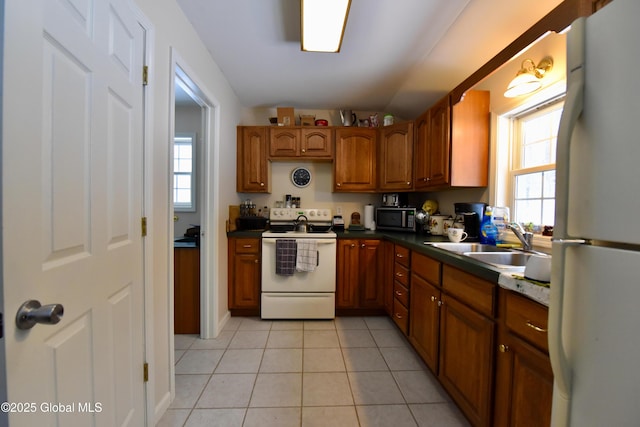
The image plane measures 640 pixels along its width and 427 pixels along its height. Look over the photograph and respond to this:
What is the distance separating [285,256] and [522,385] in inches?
74.4

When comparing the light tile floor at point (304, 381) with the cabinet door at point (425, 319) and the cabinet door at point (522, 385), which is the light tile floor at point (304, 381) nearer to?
the cabinet door at point (425, 319)

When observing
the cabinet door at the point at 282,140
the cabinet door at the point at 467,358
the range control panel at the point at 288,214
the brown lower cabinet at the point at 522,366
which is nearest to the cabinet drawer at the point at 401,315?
the cabinet door at the point at 467,358

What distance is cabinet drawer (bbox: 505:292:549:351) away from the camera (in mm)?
845

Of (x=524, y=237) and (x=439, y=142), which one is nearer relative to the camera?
(x=524, y=237)

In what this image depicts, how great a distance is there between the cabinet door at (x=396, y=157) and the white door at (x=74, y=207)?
7.81ft

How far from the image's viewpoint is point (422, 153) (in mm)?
2443

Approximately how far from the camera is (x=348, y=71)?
2252 millimetres

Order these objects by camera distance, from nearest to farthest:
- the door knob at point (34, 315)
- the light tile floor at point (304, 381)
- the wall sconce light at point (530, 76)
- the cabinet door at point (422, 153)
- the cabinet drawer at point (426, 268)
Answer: the door knob at point (34, 315) → the light tile floor at point (304, 381) → the wall sconce light at point (530, 76) → the cabinet drawer at point (426, 268) → the cabinet door at point (422, 153)

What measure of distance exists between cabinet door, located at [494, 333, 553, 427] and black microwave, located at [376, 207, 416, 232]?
164 centimetres

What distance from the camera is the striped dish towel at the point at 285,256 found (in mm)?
2414

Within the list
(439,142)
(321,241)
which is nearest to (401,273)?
(321,241)

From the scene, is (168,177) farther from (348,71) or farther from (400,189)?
(400,189)

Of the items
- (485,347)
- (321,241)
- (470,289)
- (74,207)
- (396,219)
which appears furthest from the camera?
(396,219)

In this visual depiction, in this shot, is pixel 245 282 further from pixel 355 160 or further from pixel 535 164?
pixel 535 164
